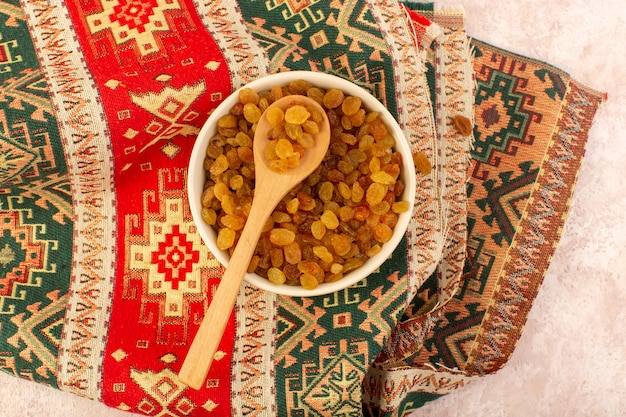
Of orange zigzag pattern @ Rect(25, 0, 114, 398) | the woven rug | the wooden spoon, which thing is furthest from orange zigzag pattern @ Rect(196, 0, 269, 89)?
orange zigzag pattern @ Rect(25, 0, 114, 398)

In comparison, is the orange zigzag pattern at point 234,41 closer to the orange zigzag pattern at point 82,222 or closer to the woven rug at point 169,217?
the woven rug at point 169,217

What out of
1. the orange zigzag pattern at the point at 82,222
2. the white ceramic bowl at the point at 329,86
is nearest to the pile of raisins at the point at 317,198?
the white ceramic bowl at the point at 329,86

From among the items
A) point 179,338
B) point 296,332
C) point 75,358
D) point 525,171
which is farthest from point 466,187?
point 75,358

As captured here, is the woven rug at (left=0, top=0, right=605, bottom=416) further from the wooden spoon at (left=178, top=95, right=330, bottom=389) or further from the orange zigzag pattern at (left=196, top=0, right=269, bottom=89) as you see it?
the wooden spoon at (left=178, top=95, right=330, bottom=389)

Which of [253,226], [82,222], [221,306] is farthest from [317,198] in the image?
[82,222]

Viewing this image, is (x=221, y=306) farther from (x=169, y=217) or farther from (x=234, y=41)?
(x=234, y=41)

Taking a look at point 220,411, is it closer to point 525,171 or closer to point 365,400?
point 365,400
